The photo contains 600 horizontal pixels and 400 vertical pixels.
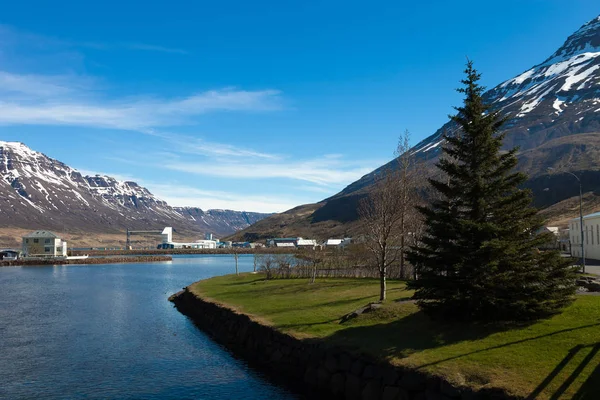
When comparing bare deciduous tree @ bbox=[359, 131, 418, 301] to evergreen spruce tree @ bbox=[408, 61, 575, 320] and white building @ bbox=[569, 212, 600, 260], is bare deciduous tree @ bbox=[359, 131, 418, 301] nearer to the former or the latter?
evergreen spruce tree @ bbox=[408, 61, 575, 320]

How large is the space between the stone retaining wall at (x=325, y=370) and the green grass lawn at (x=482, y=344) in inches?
20.9

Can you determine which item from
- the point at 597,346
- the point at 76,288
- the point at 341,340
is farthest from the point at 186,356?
the point at 76,288

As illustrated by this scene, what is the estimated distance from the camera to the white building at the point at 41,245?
17288cm

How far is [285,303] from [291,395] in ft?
49.6

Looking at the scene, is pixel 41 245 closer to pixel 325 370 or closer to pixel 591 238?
pixel 591 238

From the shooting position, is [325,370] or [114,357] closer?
[325,370]

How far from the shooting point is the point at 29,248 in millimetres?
173250

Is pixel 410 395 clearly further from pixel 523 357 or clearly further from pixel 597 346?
pixel 597 346

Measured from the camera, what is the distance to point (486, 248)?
72.9 feet

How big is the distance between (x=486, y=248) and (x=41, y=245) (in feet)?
604

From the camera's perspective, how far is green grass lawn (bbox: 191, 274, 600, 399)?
16.3 metres

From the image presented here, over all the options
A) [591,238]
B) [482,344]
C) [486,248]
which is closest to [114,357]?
[482,344]

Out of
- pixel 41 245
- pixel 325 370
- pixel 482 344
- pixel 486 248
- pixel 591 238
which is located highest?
pixel 486 248

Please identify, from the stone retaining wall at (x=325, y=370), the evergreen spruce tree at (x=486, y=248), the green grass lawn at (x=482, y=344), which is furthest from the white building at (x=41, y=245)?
the evergreen spruce tree at (x=486, y=248)
